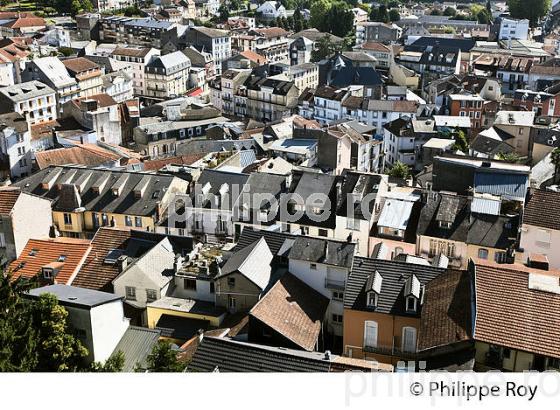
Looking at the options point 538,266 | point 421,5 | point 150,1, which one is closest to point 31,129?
point 538,266

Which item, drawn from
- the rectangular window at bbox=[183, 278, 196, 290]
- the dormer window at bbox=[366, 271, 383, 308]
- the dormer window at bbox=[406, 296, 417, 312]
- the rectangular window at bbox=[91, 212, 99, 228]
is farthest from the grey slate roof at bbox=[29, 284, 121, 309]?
the rectangular window at bbox=[91, 212, 99, 228]

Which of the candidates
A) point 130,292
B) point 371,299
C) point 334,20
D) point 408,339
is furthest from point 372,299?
point 334,20

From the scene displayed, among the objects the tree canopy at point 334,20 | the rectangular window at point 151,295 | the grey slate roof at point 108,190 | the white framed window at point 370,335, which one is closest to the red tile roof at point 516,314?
the white framed window at point 370,335

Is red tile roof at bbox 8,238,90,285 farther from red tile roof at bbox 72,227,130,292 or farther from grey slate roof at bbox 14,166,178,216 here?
grey slate roof at bbox 14,166,178,216

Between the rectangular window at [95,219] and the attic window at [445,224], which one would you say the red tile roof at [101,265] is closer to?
the rectangular window at [95,219]

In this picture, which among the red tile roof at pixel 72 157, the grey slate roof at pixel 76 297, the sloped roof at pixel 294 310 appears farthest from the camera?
the red tile roof at pixel 72 157

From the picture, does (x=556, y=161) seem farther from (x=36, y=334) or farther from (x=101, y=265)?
(x=36, y=334)
